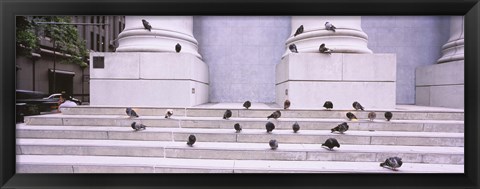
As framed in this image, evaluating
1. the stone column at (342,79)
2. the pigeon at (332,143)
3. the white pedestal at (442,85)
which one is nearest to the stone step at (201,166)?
the pigeon at (332,143)

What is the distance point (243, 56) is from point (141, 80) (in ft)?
14.8

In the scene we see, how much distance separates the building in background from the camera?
2233cm

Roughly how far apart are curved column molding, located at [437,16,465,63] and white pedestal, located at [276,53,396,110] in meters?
2.98

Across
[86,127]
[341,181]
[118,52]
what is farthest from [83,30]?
[341,181]

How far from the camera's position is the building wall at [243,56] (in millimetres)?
9844

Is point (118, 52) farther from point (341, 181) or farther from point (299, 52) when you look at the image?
point (341, 181)

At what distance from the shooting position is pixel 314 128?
5.11m

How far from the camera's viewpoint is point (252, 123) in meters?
5.19

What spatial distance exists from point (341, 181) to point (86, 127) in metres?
5.10

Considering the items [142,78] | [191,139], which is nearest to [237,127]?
[191,139]

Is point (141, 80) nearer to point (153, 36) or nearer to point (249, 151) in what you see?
point (153, 36)

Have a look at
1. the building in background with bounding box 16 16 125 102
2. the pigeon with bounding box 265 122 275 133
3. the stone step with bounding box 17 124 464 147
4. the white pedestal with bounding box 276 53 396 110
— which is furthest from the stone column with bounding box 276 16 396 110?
the building in background with bounding box 16 16 125 102

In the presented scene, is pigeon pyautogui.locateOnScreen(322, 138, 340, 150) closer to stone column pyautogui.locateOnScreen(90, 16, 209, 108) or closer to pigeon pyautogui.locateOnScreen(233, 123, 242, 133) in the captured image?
pigeon pyautogui.locateOnScreen(233, 123, 242, 133)

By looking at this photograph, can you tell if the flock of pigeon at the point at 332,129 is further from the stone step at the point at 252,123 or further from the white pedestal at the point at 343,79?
the white pedestal at the point at 343,79
